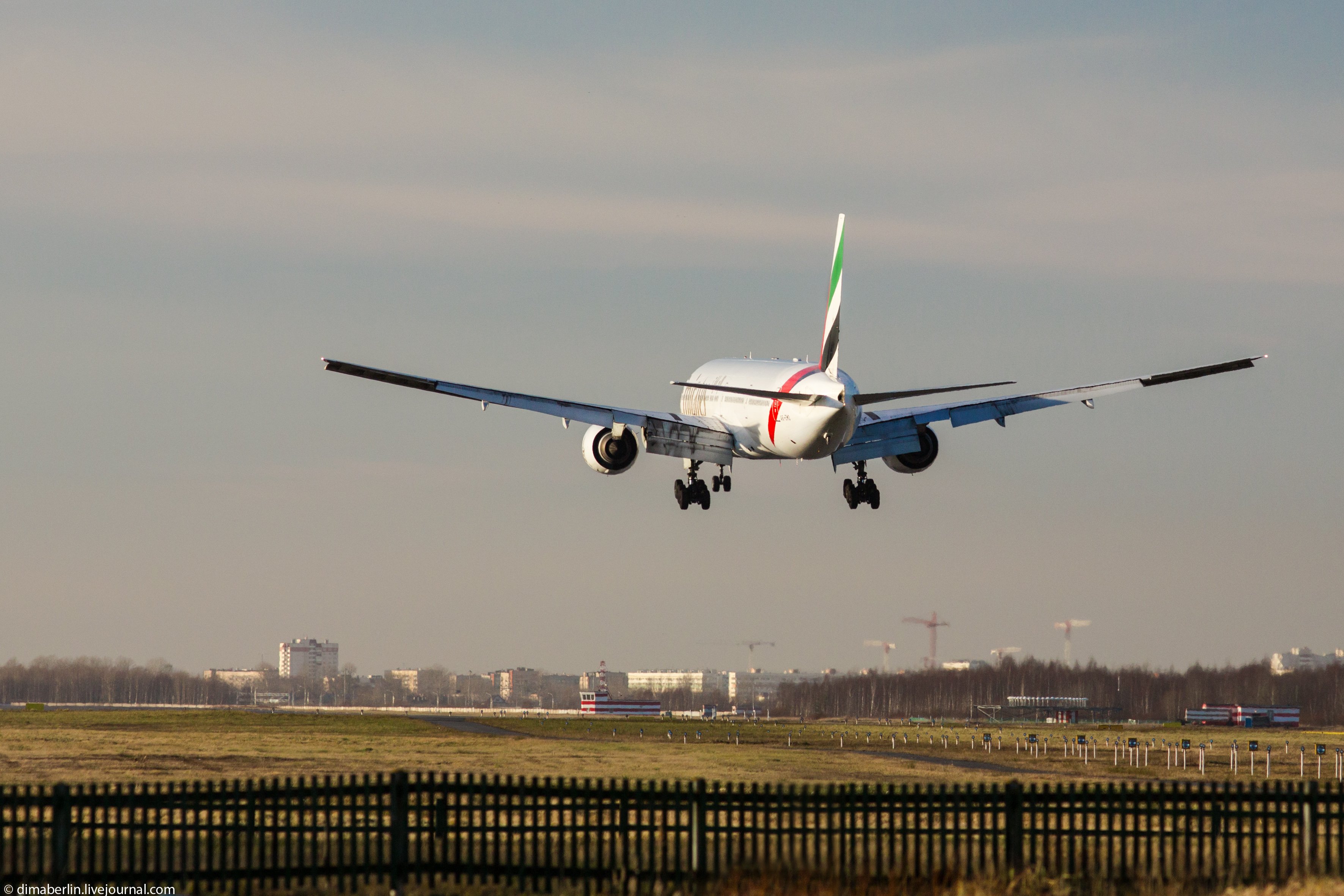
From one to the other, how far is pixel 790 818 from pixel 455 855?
583 centimetres

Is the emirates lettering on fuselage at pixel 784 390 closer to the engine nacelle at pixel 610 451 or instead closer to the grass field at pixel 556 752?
the engine nacelle at pixel 610 451

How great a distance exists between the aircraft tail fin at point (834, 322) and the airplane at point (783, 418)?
47 millimetres

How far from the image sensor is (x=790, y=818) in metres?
27.0

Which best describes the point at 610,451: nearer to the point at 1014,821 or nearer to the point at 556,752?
the point at 556,752

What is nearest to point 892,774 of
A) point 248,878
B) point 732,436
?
point 732,436

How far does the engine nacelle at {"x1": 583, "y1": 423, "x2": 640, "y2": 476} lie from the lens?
210 feet

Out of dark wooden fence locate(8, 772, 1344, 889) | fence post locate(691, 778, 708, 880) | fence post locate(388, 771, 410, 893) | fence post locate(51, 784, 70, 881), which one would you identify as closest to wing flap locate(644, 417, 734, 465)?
dark wooden fence locate(8, 772, 1344, 889)

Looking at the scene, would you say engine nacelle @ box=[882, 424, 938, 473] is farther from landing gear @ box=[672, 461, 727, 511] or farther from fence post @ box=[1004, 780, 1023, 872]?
fence post @ box=[1004, 780, 1023, 872]

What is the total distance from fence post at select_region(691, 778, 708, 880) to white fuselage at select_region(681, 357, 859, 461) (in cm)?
3112

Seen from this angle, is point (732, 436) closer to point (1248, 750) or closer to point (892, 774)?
point (892, 774)

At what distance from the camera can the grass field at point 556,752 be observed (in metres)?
64.0

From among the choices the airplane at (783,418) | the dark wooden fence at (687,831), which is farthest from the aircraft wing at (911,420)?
the dark wooden fence at (687,831)

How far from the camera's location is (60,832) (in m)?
24.4

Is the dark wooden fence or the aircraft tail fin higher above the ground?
the aircraft tail fin
